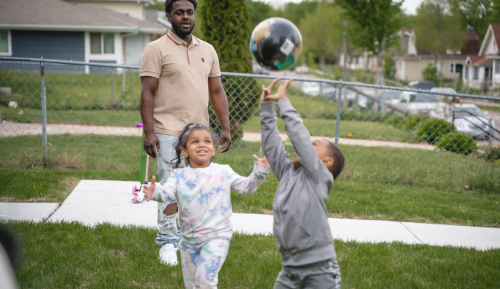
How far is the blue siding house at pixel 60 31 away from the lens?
23.7 meters

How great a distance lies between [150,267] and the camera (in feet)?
11.9

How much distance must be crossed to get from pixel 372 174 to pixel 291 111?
5444 mm

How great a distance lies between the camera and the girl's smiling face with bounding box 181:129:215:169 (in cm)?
275

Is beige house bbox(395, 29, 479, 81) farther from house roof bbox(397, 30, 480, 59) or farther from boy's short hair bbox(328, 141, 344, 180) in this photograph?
boy's short hair bbox(328, 141, 344, 180)

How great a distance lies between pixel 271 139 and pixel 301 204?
0.38 meters

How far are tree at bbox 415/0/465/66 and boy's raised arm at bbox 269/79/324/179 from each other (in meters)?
47.0

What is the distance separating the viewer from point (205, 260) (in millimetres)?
2609

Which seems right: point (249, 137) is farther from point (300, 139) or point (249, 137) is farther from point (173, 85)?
point (300, 139)

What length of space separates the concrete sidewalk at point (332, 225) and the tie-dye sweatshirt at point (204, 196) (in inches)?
78.3

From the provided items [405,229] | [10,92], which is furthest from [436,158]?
[10,92]

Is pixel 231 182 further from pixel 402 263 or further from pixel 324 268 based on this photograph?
pixel 402 263

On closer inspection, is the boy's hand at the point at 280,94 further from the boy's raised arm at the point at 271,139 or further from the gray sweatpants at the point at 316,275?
the gray sweatpants at the point at 316,275

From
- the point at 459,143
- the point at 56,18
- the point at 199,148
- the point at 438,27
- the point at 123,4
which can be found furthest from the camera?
the point at 438,27

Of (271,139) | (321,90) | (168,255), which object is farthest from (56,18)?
(271,139)
